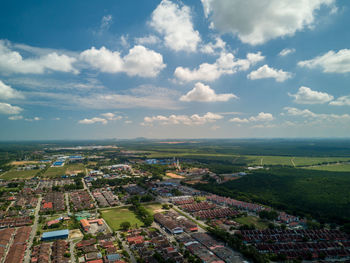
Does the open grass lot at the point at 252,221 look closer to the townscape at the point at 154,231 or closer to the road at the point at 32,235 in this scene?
the townscape at the point at 154,231

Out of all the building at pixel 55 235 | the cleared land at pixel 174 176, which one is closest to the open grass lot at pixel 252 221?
the building at pixel 55 235

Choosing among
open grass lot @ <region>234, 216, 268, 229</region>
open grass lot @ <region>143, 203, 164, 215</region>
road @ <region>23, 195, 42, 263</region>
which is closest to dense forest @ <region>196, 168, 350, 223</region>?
open grass lot @ <region>234, 216, 268, 229</region>

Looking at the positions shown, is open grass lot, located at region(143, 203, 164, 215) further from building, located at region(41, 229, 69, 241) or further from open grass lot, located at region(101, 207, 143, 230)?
building, located at region(41, 229, 69, 241)

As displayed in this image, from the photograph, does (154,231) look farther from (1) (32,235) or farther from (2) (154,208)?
(1) (32,235)

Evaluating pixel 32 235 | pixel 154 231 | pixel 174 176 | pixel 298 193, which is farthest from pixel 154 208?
pixel 174 176

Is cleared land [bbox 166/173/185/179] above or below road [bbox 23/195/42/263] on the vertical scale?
above

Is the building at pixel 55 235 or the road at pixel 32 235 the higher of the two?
the building at pixel 55 235

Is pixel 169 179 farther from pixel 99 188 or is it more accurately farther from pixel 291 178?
pixel 291 178
